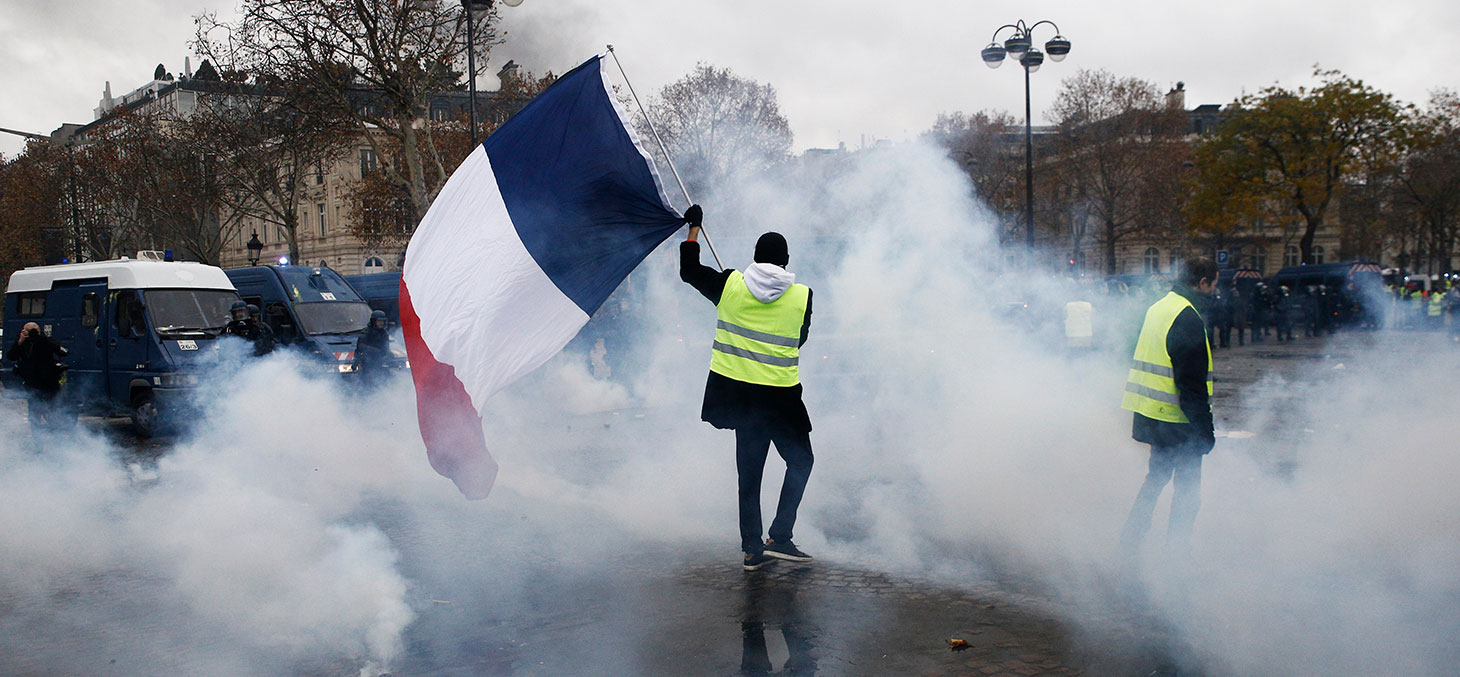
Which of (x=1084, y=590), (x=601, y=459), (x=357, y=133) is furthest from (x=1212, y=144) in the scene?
(x=1084, y=590)

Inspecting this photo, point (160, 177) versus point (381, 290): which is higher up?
point (160, 177)

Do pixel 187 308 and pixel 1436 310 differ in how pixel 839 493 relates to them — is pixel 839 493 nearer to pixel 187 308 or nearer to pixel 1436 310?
pixel 187 308

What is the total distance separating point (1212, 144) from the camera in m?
35.2

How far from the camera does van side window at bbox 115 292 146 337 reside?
12.4 meters

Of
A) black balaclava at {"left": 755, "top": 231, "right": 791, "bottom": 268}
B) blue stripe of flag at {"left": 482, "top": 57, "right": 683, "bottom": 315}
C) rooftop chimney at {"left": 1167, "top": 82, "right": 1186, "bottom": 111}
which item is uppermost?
rooftop chimney at {"left": 1167, "top": 82, "right": 1186, "bottom": 111}

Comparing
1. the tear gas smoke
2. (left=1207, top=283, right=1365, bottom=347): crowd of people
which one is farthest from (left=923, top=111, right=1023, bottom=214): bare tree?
the tear gas smoke


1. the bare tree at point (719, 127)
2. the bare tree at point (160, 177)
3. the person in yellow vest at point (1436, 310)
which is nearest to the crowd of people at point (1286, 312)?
the person in yellow vest at point (1436, 310)

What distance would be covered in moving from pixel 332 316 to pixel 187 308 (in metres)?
Result: 2.39

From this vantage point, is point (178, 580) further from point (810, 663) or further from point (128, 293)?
point (128, 293)

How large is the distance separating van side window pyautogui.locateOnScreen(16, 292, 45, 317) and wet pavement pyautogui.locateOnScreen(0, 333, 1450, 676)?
9.93 m

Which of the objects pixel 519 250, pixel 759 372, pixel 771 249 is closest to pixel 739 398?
pixel 759 372

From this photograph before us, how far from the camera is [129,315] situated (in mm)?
12531

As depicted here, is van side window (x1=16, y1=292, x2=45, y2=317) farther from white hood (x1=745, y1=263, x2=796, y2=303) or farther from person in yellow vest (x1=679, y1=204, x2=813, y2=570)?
white hood (x1=745, y1=263, x2=796, y2=303)

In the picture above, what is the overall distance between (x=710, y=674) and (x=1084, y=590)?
192 cm
